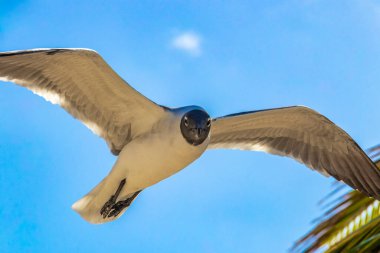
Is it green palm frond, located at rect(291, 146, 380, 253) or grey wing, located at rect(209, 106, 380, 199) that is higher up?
grey wing, located at rect(209, 106, 380, 199)

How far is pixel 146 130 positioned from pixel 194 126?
2.40 feet

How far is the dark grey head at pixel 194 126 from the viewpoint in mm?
4552

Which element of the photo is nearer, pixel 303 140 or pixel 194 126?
pixel 194 126

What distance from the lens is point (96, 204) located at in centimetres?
523

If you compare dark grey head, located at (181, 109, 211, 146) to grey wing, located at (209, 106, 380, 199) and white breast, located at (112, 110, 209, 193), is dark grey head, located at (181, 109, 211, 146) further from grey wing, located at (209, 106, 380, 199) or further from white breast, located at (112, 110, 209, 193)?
grey wing, located at (209, 106, 380, 199)

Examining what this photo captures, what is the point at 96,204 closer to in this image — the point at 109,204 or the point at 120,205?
the point at 109,204

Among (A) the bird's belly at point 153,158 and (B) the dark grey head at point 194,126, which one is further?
(A) the bird's belly at point 153,158

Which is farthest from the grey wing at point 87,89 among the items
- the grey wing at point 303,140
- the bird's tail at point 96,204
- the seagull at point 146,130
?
the grey wing at point 303,140

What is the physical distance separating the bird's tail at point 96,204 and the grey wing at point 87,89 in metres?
0.43

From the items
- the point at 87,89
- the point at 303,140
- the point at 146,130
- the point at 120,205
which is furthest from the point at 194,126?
the point at 303,140

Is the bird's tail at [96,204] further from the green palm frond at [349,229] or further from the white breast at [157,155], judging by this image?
the green palm frond at [349,229]

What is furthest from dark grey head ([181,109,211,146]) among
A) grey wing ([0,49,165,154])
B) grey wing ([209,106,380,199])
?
grey wing ([209,106,380,199])

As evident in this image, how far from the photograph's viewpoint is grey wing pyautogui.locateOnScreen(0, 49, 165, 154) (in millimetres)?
4793

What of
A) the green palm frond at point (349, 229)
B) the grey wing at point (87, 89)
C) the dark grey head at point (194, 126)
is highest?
the grey wing at point (87, 89)
